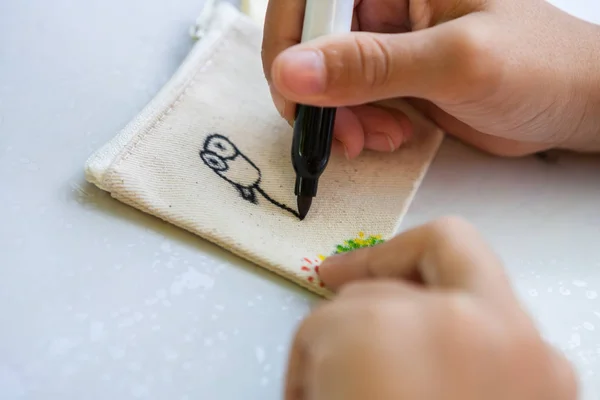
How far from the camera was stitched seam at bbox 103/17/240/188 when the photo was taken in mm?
392

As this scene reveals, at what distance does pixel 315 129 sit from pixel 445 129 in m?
0.17

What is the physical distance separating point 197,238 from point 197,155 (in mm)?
71

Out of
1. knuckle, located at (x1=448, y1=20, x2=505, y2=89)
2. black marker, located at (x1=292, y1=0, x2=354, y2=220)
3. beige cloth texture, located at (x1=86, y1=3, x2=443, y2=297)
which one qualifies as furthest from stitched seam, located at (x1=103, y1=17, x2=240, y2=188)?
knuckle, located at (x1=448, y1=20, x2=505, y2=89)

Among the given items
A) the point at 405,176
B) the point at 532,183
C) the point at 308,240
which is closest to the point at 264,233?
the point at 308,240

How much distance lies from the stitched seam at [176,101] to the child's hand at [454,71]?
0.15ft

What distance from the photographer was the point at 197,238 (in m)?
0.39

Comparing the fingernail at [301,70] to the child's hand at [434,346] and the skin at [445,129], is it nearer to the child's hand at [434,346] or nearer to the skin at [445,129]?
the skin at [445,129]

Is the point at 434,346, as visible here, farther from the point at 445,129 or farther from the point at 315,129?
the point at 445,129

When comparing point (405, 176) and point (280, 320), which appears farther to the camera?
point (405, 176)

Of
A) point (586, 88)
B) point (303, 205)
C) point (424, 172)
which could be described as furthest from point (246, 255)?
point (586, 88)

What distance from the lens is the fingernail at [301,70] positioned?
36cm

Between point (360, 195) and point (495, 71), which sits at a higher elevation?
point (495, 71)

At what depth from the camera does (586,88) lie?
19.3 inches

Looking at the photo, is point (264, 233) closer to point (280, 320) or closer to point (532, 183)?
point (280, 320)
